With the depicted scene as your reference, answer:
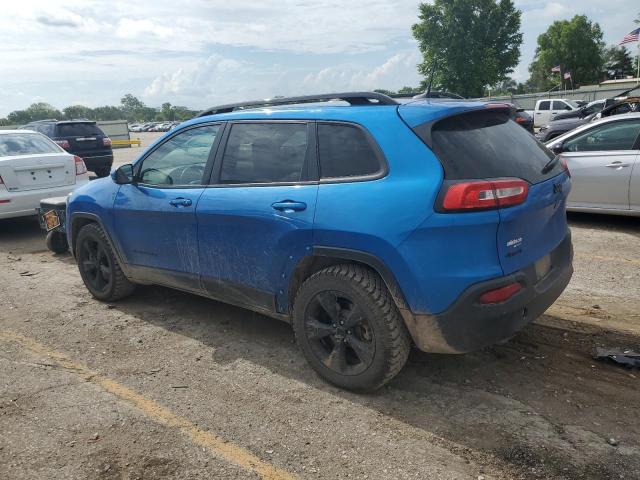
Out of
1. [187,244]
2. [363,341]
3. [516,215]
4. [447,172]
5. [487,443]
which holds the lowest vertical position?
[487,443]

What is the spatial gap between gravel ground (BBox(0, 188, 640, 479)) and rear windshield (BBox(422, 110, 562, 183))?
1314 mm

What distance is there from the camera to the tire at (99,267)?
4.98 meters

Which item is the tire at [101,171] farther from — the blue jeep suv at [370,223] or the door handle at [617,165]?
the door handle at [617,165]

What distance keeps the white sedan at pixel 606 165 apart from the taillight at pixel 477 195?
14.4 feet

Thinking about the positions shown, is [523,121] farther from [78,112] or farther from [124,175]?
[78,112]

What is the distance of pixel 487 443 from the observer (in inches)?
112

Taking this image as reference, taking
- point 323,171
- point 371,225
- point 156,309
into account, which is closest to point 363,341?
point 371,225

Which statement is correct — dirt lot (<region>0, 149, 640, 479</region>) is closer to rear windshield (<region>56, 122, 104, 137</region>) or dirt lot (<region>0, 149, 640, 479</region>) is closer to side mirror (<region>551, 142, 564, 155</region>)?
side mirror (<region>551, 142, 564, 155</region>)

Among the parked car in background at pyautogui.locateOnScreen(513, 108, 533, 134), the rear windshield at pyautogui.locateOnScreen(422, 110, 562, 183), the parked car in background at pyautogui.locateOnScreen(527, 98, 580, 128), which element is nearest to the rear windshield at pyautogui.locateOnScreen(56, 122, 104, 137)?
the parked car in background at pyautogui.locateOnScreen(513, 108, 533, 134)

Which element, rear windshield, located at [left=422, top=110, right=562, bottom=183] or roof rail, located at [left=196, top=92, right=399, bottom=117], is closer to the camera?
rear windshield, located at [left=422, top=110, right=562, bottom=183]

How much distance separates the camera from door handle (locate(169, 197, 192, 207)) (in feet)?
13.3

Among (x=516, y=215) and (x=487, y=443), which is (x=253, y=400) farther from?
(x=516, y=215)

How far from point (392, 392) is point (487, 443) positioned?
27.6 inches

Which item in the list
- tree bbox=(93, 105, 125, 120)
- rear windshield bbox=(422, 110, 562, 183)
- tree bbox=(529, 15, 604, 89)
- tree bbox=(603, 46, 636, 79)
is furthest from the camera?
tree bbox=(93, 105, 125, 120)
